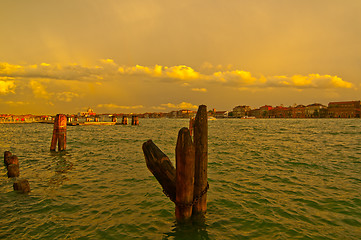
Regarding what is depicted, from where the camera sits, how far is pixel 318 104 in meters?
176

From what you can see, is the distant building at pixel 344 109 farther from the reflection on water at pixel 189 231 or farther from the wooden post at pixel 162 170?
the wooden post at pixel 162 170

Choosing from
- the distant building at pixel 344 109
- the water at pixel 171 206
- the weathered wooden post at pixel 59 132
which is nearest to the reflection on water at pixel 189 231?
the water at pixel 171 206

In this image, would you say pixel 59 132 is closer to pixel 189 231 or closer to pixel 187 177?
pixel 189 231

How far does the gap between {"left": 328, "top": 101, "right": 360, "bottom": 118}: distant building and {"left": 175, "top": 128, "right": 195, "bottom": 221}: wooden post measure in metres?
201

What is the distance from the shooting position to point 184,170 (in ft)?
14.5

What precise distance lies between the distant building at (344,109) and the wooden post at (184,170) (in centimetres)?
20058

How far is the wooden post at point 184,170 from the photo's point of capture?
435cm

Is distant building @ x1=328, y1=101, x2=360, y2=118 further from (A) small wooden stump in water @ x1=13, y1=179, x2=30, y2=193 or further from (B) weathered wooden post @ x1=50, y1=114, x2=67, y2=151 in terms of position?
(A) small wooden stump in water @ x1=13, y1=179, x2=30, y2=193

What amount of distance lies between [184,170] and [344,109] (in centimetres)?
20237

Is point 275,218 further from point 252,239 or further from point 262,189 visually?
point 262,189

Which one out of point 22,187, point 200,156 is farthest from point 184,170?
point 22,187

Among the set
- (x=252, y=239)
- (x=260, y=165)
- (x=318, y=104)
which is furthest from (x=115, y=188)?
(x=318, y=104)

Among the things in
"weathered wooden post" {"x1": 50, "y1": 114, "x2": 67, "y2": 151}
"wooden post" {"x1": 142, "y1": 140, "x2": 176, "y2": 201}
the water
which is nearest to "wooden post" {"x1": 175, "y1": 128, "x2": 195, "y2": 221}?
"wooden post" {"x1": 142, "y1": 140, "x2": 176, "y2": 201}

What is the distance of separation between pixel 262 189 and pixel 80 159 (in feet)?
37.1
